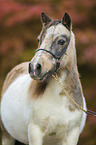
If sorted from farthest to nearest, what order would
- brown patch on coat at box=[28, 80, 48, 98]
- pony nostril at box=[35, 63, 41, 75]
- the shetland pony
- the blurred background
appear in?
the blurred background
brown patch on coat at box=[28, 80, 48, 98]
the shetland pony
pony nostril at box=[35, 63, 41, 75]

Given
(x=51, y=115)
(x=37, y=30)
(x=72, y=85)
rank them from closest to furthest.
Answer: (x=51, y=115) → (x=72, y=85) → (x=37, y=30)

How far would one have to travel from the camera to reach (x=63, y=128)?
95.8 inches

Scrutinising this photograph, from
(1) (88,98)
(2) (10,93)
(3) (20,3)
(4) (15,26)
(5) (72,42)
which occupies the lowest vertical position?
(1) (88,98)

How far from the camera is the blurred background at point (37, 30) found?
19.4 ft

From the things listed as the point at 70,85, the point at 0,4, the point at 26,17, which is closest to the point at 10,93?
the point at 70,85

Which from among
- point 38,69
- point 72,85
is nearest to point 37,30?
point 72,85

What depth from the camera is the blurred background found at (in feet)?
19.4

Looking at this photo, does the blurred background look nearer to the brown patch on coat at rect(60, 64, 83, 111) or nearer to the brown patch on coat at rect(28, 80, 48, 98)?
the brown patch on coat at rect(60, 64, 83, 111)

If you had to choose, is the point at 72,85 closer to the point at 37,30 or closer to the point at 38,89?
the point at 38,89

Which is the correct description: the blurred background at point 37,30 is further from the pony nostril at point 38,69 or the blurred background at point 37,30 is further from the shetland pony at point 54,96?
the pony nostril at point 38,69

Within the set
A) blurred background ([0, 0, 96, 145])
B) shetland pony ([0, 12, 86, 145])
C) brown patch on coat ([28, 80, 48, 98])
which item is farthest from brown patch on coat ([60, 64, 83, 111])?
blurred background ([0, 0, 96, 145])

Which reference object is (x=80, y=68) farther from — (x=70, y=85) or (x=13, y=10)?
(x=70, y=85)

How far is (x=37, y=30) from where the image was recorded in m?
6.49

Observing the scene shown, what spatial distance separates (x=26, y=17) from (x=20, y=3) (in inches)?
22.3
